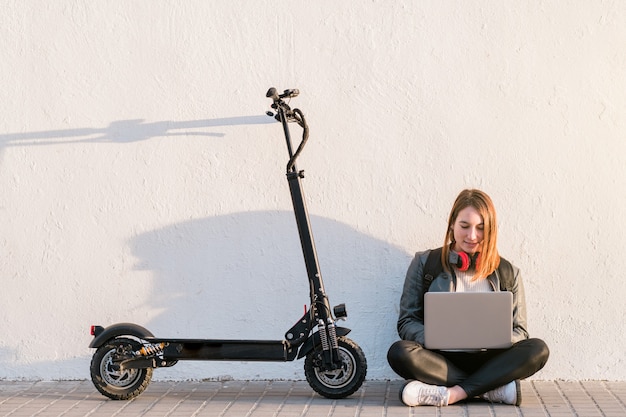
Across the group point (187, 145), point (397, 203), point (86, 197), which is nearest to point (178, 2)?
point (187, 145)

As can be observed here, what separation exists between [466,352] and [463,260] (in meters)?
0.53

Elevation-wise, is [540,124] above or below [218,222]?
above

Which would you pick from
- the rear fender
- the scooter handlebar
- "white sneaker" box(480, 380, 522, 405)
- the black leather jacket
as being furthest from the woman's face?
the rear fender

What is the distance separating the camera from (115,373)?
693 cm

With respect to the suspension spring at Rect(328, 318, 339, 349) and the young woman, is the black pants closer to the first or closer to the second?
the young woman

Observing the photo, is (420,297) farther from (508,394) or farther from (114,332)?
(114,332)

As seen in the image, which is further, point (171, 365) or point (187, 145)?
point (187, 145)

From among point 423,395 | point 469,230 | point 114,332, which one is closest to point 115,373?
point 114,332

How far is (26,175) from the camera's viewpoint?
24.6 ft

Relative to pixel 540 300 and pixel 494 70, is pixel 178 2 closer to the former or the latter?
pixel 494 70

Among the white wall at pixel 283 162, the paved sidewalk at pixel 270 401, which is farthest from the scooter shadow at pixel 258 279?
the paved sidewalk at pixel 270 401

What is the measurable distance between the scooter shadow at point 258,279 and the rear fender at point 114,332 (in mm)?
518

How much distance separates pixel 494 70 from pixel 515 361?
1792mm

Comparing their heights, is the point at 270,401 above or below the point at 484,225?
below
